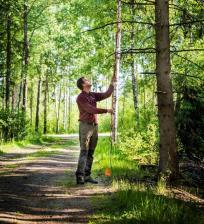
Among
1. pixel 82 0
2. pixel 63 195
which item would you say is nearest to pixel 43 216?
pixel 63 195

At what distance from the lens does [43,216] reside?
20.3 feet

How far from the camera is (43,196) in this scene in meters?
7.68

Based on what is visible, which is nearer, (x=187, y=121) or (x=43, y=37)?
(x=187, y=121)

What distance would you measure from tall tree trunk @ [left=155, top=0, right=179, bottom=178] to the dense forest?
20 millimetres

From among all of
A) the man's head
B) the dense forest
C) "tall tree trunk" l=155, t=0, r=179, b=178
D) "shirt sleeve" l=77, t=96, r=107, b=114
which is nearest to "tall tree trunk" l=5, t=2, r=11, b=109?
the dense forest

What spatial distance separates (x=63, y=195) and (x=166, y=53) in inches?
133

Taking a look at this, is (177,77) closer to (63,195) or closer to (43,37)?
(63,195)

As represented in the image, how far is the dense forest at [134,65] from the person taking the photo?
27.8ft

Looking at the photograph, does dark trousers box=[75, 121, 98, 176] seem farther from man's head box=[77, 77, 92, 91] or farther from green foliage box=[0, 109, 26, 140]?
green foliage box=[0, 109, 26, 140]

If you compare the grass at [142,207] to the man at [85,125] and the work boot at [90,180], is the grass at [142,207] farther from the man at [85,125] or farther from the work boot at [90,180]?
the man at [85,125]

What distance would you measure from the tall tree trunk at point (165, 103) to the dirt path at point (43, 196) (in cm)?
135

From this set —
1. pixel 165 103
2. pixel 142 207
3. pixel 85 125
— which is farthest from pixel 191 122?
pixel 142 207

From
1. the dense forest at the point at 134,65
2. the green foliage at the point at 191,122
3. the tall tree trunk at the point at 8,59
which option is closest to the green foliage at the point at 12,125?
the dense forest at the point at 134,65

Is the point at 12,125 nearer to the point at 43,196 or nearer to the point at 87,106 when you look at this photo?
the point at 87,106
